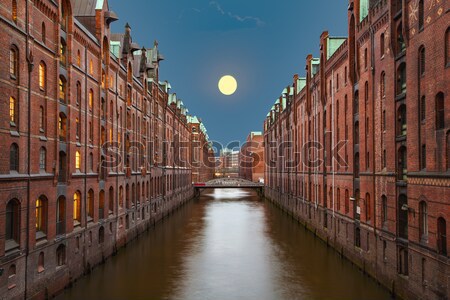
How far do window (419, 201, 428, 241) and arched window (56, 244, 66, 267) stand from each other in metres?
18.0

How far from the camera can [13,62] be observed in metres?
18.7

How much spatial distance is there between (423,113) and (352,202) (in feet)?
41.3

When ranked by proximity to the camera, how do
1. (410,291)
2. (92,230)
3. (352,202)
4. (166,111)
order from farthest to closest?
(166,111) → (352,202) → (92,230) → (410,291)

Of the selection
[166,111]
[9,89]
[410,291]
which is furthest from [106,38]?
[166,111]

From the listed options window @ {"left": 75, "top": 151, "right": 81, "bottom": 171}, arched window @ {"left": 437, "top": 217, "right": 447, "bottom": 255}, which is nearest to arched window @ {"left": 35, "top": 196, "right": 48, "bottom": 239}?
window @ {"left": 75, "top": 151, "right": 81, "bottom": 171}

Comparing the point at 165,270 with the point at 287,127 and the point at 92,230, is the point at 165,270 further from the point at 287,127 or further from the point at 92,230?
the point at 287,127

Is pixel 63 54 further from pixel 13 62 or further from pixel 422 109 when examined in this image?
pixel 422 109

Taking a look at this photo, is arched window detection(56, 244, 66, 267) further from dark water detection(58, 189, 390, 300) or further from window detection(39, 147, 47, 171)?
window detection(39, 147, 47, 171)

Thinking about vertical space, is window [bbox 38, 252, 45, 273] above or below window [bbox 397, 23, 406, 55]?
below

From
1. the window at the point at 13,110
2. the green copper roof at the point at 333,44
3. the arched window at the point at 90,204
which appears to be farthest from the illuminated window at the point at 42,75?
A: the green copper roof at the point at 333,44

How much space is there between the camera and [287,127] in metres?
66.8

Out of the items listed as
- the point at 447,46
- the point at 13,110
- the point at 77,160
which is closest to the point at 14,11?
the point at 13,110

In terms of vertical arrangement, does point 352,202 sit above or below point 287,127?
below

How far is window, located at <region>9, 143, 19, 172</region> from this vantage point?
18703 millimetres
